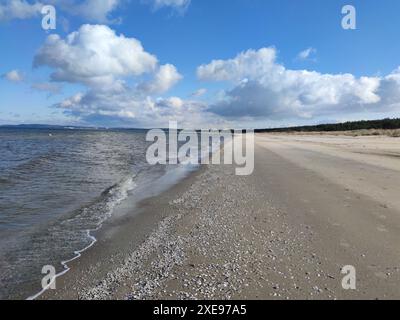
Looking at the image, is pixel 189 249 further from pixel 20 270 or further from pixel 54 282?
pixel 20 270

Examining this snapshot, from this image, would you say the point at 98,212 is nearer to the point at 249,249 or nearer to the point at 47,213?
the point at 47,213

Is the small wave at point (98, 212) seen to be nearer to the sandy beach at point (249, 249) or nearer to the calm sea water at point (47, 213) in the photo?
the calm sea water at point (47, 213)

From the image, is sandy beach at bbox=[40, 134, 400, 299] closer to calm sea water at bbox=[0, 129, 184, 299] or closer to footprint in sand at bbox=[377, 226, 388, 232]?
footprint in sand at bbox=[377, 226, 388, 232]

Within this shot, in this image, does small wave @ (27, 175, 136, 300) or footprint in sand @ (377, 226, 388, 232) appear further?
footprint in sand @ (377, 226, 388, 232)

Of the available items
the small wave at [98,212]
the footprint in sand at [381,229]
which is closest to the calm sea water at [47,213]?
the small wave at [98,212]

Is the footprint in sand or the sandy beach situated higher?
the footprint in sand

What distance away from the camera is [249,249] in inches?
297

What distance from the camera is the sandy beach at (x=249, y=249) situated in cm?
582

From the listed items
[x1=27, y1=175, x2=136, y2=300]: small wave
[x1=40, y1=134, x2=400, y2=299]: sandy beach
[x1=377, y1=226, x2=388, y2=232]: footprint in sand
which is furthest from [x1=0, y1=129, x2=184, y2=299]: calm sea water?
[x1=377, y1=226, x2=388, y2=232]: footprint in sand

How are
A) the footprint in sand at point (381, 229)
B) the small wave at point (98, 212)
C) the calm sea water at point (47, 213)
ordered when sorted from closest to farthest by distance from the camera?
1. the calm sea water at point (47, 213)
2. the small wave at point (98, 212)
3. the footprint in sand at point (381, 229)

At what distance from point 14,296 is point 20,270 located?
1158 mm

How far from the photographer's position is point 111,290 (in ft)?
19.4

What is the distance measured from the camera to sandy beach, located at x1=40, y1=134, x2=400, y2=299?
5.82 metres
